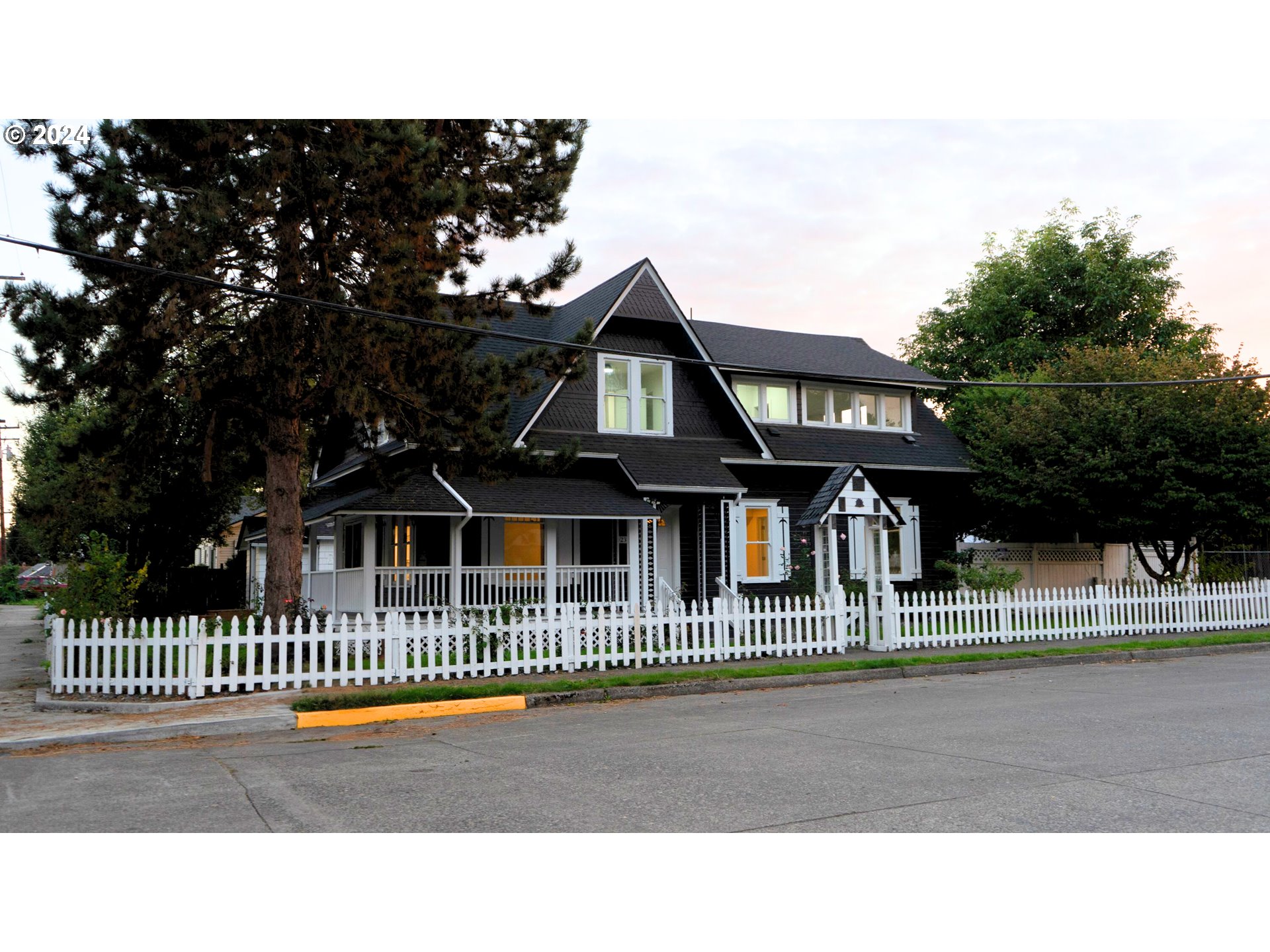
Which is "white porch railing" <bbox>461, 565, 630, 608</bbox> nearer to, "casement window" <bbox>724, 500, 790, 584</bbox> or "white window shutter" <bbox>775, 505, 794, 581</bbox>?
"casement window" <bbox>724, 500, 790, 584</bbox>

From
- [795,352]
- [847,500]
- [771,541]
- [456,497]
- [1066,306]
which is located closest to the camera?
[847,500]

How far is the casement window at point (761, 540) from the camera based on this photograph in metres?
24.8

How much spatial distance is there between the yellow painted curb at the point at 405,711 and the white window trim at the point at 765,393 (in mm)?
14513

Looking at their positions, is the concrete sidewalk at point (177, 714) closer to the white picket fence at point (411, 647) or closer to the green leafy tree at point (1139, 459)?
the white picket fence at point (411, 647)

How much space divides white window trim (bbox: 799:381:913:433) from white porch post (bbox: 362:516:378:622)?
1214cm

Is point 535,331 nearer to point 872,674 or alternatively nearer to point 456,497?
point 456,497

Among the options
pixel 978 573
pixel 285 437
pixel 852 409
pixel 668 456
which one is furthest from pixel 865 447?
pixel 285 437

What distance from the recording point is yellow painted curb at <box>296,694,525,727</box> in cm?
1170

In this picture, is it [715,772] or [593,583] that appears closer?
[715,772]

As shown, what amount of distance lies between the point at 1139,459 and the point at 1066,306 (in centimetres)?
2985

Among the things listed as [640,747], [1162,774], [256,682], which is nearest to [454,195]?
[256,682]

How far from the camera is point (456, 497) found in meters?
19.3

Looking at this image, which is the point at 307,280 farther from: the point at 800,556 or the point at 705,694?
the point at 800,556

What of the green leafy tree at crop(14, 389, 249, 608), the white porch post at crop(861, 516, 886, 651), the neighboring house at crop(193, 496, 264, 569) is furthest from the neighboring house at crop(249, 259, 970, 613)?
the neighboring house at crop(193, 496, 264, 569)
